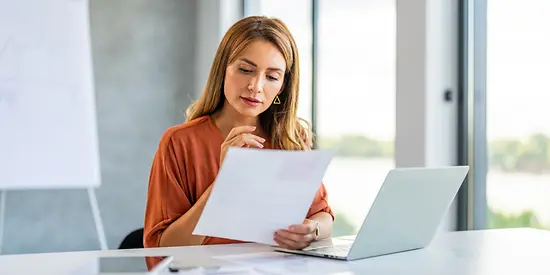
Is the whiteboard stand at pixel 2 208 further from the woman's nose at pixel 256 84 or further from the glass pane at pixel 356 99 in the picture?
the woman's nose at pixel 256 84

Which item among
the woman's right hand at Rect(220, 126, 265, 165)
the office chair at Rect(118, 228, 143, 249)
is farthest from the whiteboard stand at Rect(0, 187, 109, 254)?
the woman's right hand at Rect(220, 126, 265, 165)

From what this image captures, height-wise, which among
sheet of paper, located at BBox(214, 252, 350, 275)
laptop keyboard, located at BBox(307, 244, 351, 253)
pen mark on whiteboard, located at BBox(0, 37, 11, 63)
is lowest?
laptop keyboard, located at BBox(307, 244, 351, 253)

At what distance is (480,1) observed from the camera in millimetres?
2787

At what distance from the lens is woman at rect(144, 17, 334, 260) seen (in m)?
1.75

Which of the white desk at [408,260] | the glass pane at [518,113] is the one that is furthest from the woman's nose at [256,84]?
the glass pane at [518,113]

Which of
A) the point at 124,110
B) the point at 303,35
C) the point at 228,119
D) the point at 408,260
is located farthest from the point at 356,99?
the point at 408,260

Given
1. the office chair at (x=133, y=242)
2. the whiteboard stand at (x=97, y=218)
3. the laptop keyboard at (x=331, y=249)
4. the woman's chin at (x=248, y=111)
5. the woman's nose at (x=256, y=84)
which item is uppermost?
the woman's nose at (x=256, y=84)

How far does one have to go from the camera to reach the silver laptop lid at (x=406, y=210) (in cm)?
139

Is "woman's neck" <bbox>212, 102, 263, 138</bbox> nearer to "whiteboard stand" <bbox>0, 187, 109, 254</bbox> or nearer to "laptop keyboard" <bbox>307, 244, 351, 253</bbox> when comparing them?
"laptop keyboard" <bbox>307, 244, 351, 253</bbox>

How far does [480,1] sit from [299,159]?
5.66 ft

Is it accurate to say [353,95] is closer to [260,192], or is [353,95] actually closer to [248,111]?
[248,111]

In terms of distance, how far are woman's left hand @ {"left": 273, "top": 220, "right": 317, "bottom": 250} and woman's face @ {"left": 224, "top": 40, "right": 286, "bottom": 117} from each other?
422 mm

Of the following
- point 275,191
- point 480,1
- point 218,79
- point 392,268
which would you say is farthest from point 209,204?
point 480,1

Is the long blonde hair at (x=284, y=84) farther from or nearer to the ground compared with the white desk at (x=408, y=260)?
farther from the ground
